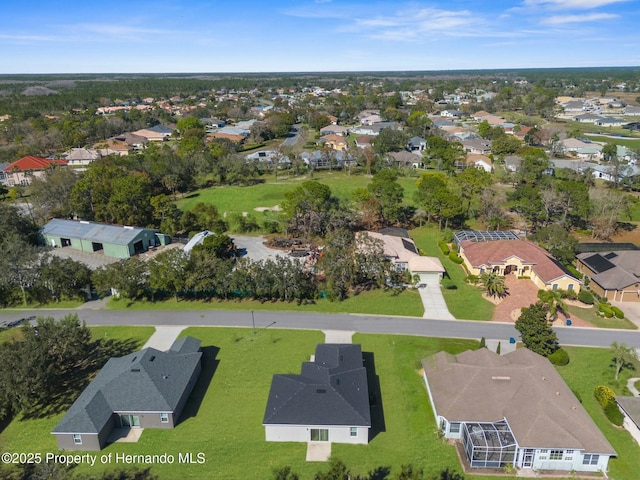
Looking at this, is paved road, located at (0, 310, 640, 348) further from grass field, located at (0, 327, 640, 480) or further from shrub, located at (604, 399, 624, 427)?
shrub, located at (604, 399, 624, 427)

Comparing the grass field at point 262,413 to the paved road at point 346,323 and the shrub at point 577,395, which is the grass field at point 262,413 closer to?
the shrub at point 577,395

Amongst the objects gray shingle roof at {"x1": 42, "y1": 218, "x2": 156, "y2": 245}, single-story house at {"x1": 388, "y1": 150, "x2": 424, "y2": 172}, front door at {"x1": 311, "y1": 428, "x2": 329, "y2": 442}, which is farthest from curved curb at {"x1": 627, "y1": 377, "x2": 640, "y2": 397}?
single-story house at {"x1": 388, "y1": 150, "x2": 424, "y2": 172}

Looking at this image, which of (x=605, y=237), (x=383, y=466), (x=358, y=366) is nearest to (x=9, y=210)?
(x=358, y=366)

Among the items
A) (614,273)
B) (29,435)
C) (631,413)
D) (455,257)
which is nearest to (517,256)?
(455,257)

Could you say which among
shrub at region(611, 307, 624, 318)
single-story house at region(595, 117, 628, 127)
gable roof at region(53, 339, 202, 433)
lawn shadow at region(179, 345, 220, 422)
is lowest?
lawn shadow at region(179, 345, 220, 422)

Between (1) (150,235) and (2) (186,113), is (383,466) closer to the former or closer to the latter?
(1) (150,235)

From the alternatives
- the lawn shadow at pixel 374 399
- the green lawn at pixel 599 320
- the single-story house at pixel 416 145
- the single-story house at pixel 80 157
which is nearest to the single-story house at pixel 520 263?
the green lawn at pixel 599 320
